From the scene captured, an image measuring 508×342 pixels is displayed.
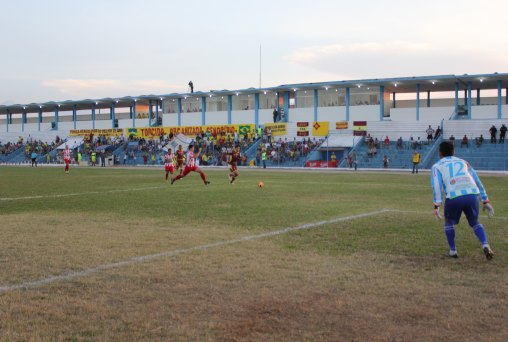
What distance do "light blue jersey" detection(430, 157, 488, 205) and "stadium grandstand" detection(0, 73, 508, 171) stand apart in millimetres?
38779

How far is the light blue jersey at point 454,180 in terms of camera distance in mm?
8527

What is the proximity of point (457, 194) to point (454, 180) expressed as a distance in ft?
0.73

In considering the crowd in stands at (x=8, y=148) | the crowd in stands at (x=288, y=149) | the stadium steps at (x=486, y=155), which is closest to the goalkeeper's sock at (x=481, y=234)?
the stadium steps at (x=486, y=155)

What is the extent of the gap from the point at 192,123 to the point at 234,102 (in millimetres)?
6259

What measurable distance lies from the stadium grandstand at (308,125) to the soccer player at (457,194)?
38810mm

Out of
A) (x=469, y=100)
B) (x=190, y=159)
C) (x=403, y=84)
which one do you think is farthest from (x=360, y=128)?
(x=190, y=159)

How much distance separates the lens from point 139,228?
38.0 ft

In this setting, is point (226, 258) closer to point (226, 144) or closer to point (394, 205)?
point (394, 205)

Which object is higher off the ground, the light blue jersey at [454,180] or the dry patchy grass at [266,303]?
the light blue jersey at [454,180]

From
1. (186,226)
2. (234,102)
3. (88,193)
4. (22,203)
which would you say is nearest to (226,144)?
(234,102)

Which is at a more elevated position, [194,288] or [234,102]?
[234,102]

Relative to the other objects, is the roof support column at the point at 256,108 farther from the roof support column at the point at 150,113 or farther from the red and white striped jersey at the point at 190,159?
the red and white striped jersey at the point at 190,159

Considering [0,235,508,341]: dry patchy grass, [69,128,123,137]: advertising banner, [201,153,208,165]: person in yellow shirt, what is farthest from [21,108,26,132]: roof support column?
[0,235,508,341]: dry patchy grass

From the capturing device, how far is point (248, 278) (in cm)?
712
